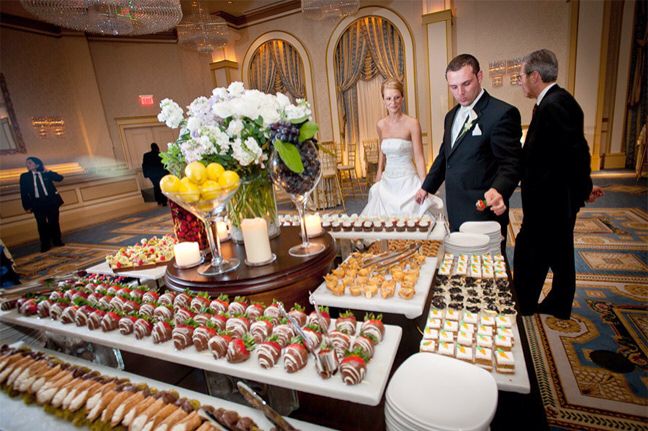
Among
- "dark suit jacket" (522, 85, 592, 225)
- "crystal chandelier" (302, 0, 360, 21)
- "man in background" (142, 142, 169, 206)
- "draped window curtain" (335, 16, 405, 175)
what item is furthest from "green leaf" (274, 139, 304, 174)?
"man in background" (142, 142, 169, 206)

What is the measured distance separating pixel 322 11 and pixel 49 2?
3.70m

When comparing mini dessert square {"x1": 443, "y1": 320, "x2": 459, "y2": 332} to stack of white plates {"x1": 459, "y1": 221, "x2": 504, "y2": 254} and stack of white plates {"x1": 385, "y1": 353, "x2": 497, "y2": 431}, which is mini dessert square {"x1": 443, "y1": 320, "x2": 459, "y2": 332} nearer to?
stack of white plates {"x1": 385, "y1": 353, "x2": 497, "y2": 431}

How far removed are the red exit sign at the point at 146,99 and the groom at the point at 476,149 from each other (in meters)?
10.3

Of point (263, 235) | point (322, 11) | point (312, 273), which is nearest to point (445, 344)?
point (312, 273)

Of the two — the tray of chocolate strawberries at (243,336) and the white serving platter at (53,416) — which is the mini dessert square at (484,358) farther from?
the white serving platter at (53,416)

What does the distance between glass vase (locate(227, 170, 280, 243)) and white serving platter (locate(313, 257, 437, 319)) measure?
52cm

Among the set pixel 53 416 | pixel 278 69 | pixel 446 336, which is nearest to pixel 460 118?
pixel 446 336

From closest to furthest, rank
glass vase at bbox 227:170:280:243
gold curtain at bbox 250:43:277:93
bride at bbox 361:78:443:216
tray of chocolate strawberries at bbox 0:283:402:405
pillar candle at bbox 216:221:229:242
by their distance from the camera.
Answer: tray of chocolate strawberries at bbox 0:283:402:405, glass vase at bbox 227:170:280:243, pillar candle at bbox 216:221:229:242, bride at bbox 361:78:443:216, gold curtain at bbox 250:43:277:93

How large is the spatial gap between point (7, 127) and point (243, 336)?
10.3 meters

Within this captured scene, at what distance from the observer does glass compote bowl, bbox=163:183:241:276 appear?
1319 millimetres

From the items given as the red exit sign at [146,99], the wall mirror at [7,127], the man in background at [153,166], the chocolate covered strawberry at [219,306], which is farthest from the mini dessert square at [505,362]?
the red exit sign at [146,99]

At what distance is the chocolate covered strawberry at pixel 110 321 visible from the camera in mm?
1298

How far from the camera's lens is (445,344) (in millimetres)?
1180

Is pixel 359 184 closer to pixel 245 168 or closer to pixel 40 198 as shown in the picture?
pixel 40 198
